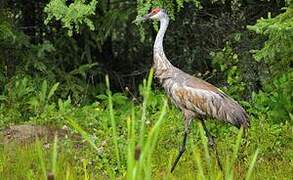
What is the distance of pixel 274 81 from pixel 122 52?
13.8 feet

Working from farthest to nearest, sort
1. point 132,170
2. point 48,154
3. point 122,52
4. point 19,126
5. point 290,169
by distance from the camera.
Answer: point 122,52, point 19,126, point 48,154, point 290,169, point 132,170

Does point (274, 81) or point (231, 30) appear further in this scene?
point (231, 30)

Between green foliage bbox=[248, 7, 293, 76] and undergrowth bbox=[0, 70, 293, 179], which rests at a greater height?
green foliage bbox=[248, 7, 293, 76]

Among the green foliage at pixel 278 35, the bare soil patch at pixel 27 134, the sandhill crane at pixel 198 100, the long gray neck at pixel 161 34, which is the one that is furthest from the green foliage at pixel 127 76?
the long gray neck at pixel 161 34

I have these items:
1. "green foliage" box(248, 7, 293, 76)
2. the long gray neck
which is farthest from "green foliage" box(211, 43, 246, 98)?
the long gray neck

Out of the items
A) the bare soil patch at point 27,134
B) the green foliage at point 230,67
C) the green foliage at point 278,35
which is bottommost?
the bare soil patch at point 27,134

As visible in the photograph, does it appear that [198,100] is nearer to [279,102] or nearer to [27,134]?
[279,102]

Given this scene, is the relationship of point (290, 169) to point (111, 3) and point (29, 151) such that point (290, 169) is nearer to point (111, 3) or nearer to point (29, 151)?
point (29, 151)

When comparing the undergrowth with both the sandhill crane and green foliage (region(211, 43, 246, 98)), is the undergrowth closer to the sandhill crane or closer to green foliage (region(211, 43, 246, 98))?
the sandhill crane

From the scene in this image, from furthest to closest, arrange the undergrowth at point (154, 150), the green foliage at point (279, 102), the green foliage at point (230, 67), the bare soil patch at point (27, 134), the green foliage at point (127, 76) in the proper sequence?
the green foliage at point (230, 67) → the green foliage at point (279, 102) → the bare soil patch at point (27, 134) → the green foliage at point (127, 76) → the undergrowth at point (154, 150)

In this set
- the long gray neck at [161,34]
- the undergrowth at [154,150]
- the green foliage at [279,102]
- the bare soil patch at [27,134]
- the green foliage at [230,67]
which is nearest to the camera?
the undergrowth at [154,150]

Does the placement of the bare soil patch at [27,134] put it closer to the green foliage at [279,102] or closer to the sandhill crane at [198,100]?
the sandhill crane at [198,100]

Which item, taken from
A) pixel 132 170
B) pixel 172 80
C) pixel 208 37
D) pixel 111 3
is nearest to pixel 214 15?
pixel 208 37

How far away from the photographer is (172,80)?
21.6ft
